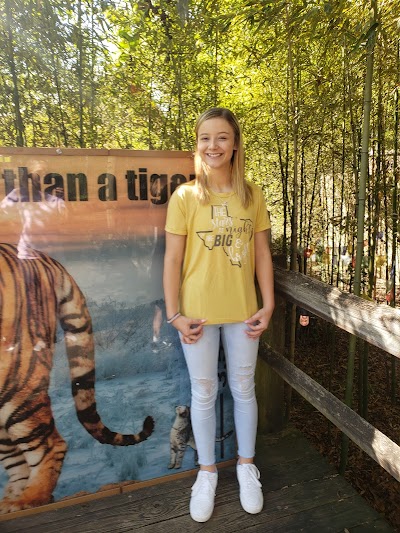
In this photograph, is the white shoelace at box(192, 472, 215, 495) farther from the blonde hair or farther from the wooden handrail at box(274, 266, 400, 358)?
the blonde hair

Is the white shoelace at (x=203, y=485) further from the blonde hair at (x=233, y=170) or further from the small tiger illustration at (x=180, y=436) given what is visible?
the blonde hair at (x=233, y=170)

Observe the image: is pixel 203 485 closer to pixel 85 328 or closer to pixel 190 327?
pixel 190 327

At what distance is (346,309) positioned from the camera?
1.58 m

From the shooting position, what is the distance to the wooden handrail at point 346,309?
1382 mm

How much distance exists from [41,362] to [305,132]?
7.78 feet

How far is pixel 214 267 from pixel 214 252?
60 mm

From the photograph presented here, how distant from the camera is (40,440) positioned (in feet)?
5.82

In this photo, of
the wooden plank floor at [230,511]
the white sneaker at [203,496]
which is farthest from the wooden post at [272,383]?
the white sneaker at [203,496]

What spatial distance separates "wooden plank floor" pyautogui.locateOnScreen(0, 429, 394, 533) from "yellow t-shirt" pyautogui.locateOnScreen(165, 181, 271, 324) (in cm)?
85

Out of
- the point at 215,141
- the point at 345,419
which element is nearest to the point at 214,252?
the point at 215,141

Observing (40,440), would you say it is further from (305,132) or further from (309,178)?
(309,178)

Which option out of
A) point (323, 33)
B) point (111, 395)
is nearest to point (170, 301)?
point (111, 395)

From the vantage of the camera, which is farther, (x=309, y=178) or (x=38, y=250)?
(x=309, y=178)

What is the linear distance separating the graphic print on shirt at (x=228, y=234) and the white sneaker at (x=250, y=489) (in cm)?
94
